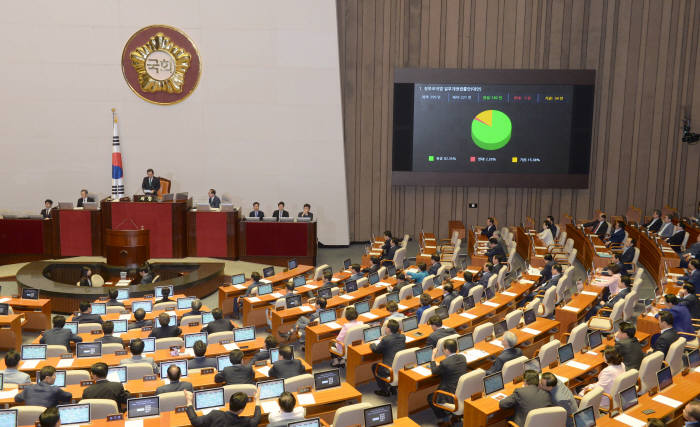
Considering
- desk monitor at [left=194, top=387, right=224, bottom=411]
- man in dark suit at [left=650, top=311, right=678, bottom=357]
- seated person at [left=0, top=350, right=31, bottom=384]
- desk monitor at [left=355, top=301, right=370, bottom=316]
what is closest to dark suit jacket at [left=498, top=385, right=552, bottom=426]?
man in dark suit at [left=650, top=311, right=678, bottom=357]

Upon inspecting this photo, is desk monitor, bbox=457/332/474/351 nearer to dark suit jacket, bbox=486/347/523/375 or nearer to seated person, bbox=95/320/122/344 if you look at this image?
dark suit jacket, bbox=486/347/523/375

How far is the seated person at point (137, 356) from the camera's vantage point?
24.2 feet

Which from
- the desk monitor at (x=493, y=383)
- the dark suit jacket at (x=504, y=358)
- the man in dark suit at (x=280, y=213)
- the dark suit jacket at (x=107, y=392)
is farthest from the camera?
the man in dark suit at (x=280, y=213)

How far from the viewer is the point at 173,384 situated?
21.7ft

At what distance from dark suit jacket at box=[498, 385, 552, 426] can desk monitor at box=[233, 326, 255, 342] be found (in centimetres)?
374

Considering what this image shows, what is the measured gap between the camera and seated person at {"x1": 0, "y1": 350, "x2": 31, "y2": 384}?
22.8 ft

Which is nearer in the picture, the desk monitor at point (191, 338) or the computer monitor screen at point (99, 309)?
the desk monitor at point (191, 338)

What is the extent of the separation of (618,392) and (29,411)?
19.2 ft

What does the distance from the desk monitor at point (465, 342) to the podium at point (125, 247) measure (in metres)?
8.16

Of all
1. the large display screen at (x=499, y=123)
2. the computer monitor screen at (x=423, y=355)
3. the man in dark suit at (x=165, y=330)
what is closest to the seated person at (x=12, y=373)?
the man in dark suit at (x=165, y=330)

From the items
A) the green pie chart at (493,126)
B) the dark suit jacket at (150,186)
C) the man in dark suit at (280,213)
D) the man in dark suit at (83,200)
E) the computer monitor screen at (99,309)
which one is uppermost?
the green pie chart at (493,126)

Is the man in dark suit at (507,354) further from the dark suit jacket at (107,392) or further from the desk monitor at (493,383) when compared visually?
the dark suit jacket at (107,392)

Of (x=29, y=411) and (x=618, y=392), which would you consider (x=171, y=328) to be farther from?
(x=618, y=392)

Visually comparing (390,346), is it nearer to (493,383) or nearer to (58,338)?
(493,383)
